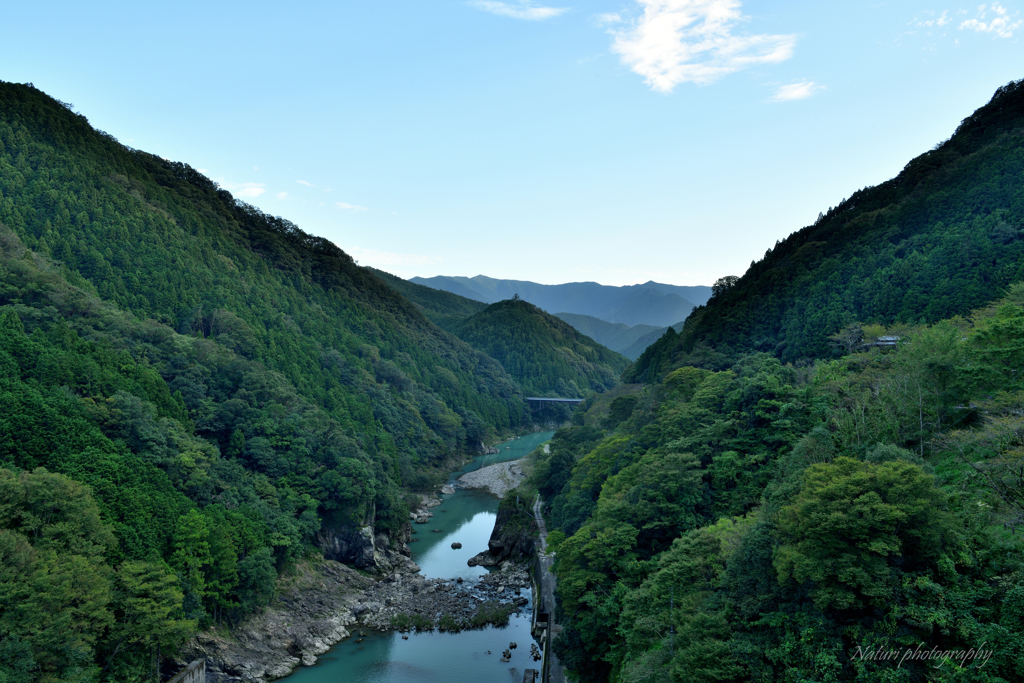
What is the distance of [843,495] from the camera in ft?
45.2

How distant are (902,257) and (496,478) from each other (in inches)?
1640

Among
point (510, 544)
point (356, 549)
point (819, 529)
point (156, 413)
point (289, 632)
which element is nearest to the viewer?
point (819, 529)

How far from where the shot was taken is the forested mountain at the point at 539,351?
125 m

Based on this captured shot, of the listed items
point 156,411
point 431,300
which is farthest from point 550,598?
point 431,300

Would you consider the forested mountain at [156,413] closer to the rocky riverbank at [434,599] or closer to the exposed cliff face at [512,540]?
the rocky riverbank at [434,599]

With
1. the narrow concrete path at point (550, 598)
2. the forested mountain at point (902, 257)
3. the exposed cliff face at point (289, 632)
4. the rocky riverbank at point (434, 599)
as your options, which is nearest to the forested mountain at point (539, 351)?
the forested mountain at point (902, 257)

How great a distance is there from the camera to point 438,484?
61469mm

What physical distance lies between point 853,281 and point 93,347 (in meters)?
48.5

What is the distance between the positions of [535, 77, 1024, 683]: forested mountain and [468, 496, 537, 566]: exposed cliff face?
3.20 metres

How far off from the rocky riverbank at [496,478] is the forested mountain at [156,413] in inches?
167

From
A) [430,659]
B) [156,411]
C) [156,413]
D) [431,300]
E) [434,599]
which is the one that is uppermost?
[431,300]

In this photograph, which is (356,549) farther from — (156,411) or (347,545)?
(156,411)

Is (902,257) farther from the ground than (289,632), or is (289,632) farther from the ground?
(902,257)

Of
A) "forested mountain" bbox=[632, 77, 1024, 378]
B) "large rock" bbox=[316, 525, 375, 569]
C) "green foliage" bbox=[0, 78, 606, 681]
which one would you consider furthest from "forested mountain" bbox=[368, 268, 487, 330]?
"large rock" bbox=[316, 525, 375, 569]
